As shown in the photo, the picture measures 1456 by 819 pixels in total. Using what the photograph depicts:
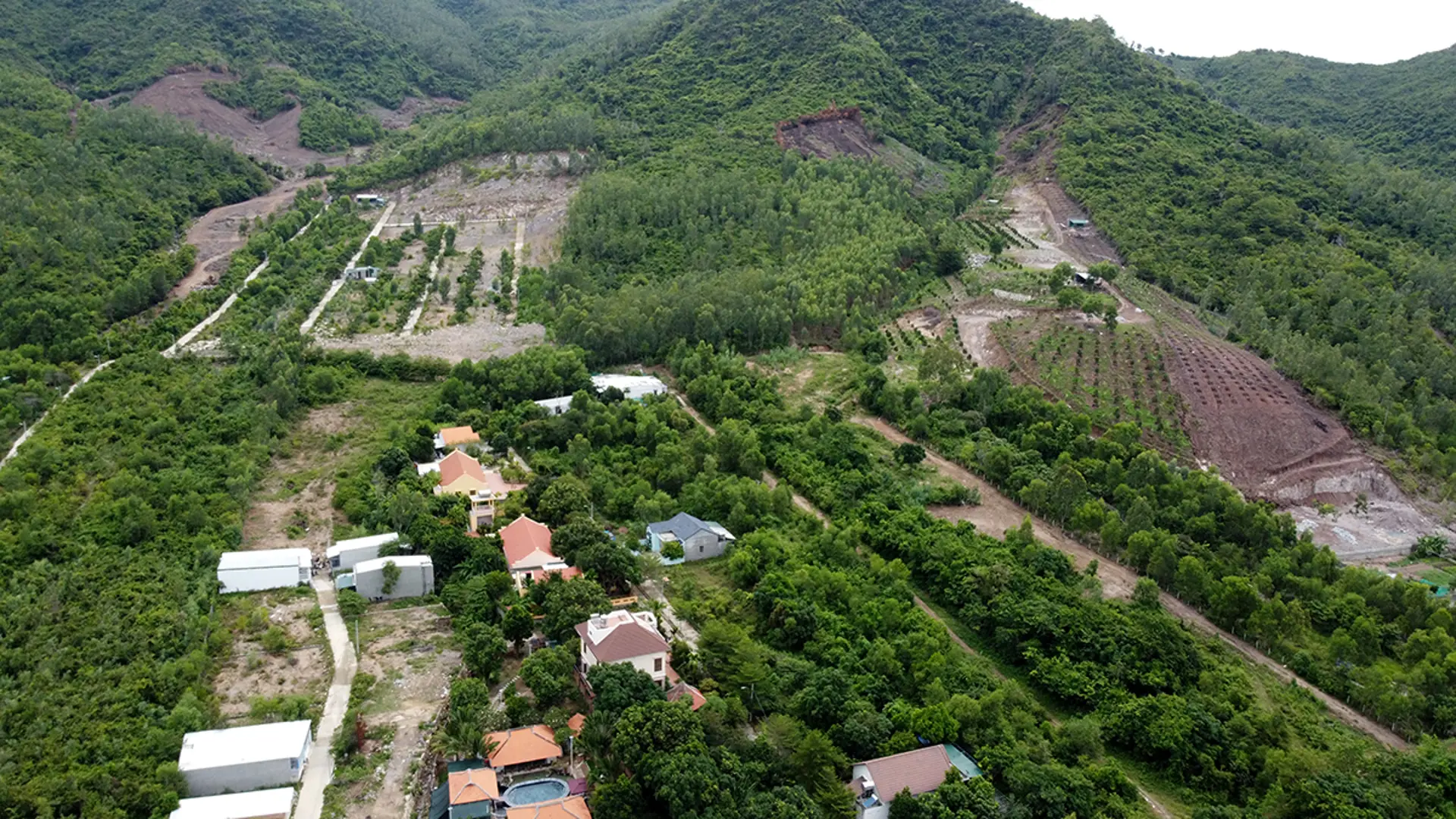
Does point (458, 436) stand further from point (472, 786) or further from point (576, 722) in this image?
point (472, 786)

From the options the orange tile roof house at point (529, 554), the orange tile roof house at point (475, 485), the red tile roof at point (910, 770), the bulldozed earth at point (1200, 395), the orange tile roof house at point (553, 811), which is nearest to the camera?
the orange tile roof house at point (553, 811)

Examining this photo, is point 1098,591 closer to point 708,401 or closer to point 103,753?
point 708,401

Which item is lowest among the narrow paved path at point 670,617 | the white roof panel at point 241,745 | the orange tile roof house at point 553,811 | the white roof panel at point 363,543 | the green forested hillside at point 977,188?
the white roof panel at point 241,745

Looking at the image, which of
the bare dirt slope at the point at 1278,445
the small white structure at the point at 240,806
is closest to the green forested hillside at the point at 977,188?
the bare dirt slope at the point at 1278,445

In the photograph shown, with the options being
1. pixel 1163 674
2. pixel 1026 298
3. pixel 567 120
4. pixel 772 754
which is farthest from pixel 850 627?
pixel 567 120

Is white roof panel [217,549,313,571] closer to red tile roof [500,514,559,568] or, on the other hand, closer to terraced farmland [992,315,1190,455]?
red tile roof [500,514,559,568]

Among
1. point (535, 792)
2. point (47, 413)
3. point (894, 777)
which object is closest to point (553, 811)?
point (535, 792)

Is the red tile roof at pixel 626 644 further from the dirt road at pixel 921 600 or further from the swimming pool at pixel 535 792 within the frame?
the dirt road at pixel 921 600

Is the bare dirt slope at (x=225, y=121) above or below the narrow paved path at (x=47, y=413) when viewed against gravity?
above

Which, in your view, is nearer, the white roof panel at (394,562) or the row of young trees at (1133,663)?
the row of young trees at (1133,663)
